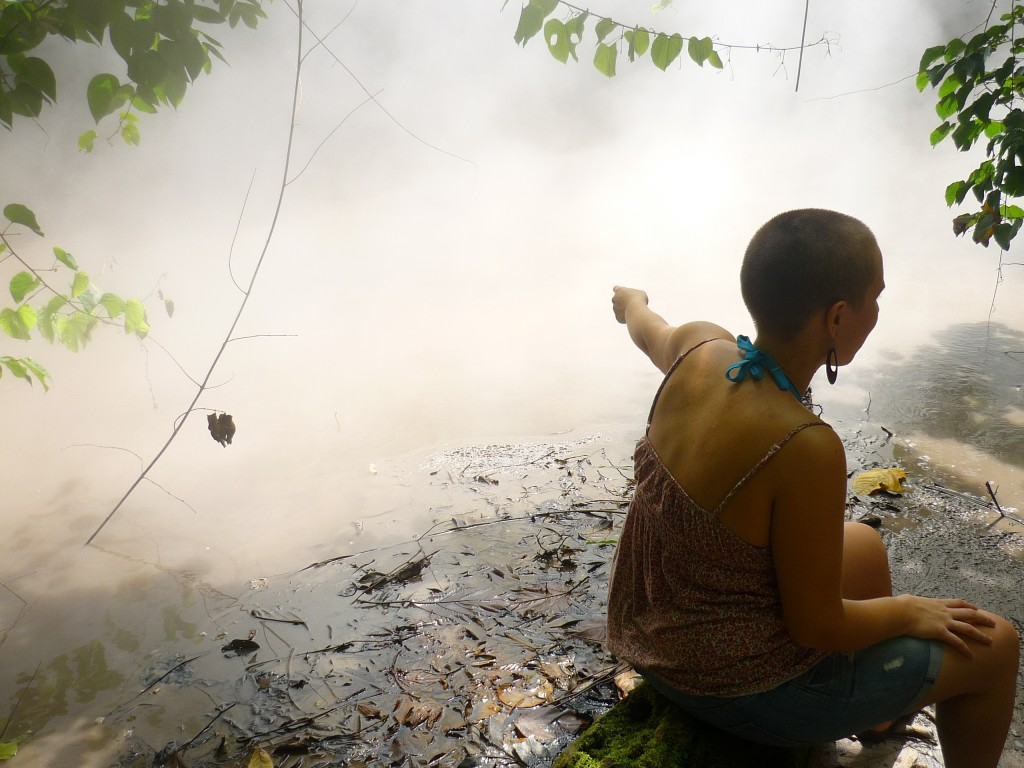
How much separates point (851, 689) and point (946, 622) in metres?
0.25

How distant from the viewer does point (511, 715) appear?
1935mm

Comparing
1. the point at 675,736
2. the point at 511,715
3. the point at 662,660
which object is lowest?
the point at 511,715

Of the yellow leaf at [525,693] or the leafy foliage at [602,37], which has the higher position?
the leafy foliage at [602,37]

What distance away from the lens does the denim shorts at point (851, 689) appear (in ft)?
4.62

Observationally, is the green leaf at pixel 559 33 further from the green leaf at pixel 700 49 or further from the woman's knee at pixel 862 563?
the woman's knee at pixel 862 563

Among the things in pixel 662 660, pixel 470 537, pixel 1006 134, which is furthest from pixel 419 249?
pixel 662 660

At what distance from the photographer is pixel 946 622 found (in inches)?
56.1

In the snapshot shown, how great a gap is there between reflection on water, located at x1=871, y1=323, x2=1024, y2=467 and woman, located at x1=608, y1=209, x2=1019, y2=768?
8.31 ft

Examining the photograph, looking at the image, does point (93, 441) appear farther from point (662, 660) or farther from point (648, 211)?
point (648, 211)

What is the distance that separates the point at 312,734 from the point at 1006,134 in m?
3.23

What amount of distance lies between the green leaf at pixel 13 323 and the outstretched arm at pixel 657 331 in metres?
2.12

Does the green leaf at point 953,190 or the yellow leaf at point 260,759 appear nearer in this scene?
the yellow leaf at point 260,759

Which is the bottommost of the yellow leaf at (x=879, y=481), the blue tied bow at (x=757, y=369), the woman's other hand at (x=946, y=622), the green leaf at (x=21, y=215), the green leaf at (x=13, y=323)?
the yellow leaf at (x=879, y=481)

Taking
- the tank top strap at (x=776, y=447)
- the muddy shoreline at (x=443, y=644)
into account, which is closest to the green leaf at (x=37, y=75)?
the muddy shoreline at (x=443, y=644)
